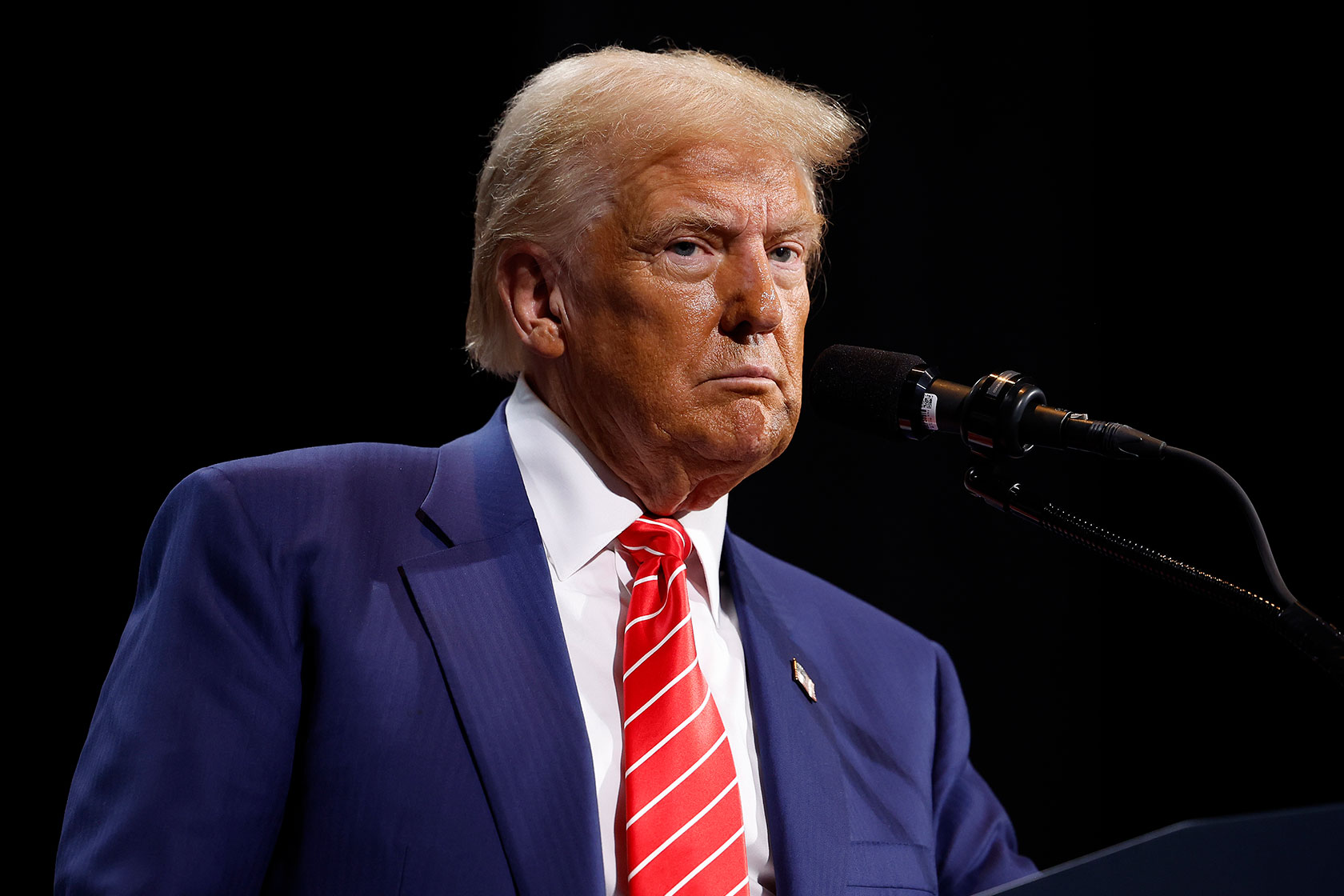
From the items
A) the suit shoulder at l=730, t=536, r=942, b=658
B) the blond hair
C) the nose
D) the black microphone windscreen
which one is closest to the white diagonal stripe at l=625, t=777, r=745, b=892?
the suit shoulder at l=730, t=536, r=942, b=658

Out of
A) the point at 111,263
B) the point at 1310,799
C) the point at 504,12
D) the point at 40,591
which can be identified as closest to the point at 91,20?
the point at 111,263

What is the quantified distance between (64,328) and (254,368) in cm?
29

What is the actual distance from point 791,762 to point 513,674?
416 mm

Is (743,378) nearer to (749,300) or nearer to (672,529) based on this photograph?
(749,300)

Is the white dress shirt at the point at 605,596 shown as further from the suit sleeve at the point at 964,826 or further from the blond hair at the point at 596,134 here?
the suit sleeve at the point at 964,826

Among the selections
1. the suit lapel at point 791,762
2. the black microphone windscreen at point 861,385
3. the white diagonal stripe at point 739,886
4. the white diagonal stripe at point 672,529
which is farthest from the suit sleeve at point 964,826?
the black microphone windscreen at point 861,385

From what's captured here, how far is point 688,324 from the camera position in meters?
1.59

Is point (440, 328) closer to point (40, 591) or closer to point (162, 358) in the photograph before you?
point (162, 358)

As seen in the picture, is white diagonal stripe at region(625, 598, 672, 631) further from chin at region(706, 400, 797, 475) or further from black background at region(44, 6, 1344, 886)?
black background at region(44, 6, 1344, 886)

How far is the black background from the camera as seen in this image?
193 cm

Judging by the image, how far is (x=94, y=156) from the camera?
1.91 meters

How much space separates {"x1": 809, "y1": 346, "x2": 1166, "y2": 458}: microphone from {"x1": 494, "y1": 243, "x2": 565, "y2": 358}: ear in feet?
1.33

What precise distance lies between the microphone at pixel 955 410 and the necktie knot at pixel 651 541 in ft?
1.00

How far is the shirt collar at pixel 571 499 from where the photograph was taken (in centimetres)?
162
